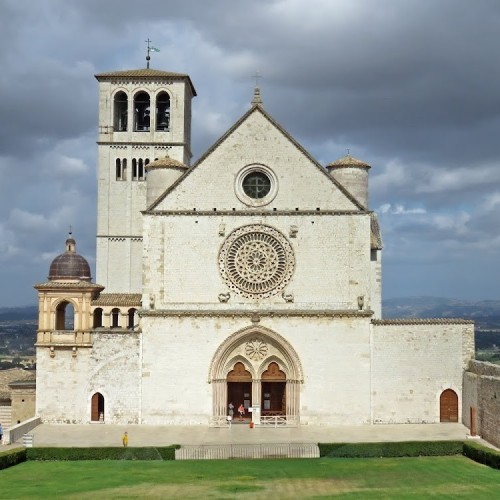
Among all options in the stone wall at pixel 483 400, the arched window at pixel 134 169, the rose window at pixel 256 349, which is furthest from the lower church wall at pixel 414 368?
the arched window at pixel 134 169

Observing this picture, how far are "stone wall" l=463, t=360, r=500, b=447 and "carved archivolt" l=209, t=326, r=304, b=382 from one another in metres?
8.26

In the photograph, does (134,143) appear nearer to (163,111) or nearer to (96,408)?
(163,111)

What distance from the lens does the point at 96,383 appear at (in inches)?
1886

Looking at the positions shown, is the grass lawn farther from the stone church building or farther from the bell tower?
the bell tower

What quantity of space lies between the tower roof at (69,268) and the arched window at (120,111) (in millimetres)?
12714

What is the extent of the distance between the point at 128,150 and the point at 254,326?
1825cm

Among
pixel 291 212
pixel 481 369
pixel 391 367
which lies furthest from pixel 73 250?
pixel 481 369

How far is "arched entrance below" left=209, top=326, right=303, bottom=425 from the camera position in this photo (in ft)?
157

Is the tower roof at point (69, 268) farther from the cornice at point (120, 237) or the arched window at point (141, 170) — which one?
the arched window at point (141, 170)

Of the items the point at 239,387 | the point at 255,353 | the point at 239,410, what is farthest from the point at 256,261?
the point at 239,410

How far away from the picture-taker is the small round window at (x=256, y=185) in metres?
48.8

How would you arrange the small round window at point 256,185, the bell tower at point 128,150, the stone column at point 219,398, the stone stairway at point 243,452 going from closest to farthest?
the stone stairway at point 243,452 < the stone column at point 219,398 < the small round window at point 256,185 < the bell tower at point 128,150

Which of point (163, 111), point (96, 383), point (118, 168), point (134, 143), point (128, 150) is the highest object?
point (163, 111)

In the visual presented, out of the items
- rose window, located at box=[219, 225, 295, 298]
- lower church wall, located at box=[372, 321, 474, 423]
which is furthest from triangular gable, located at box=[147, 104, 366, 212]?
lower church wall, located at box=[372, 321, 474, 423]
